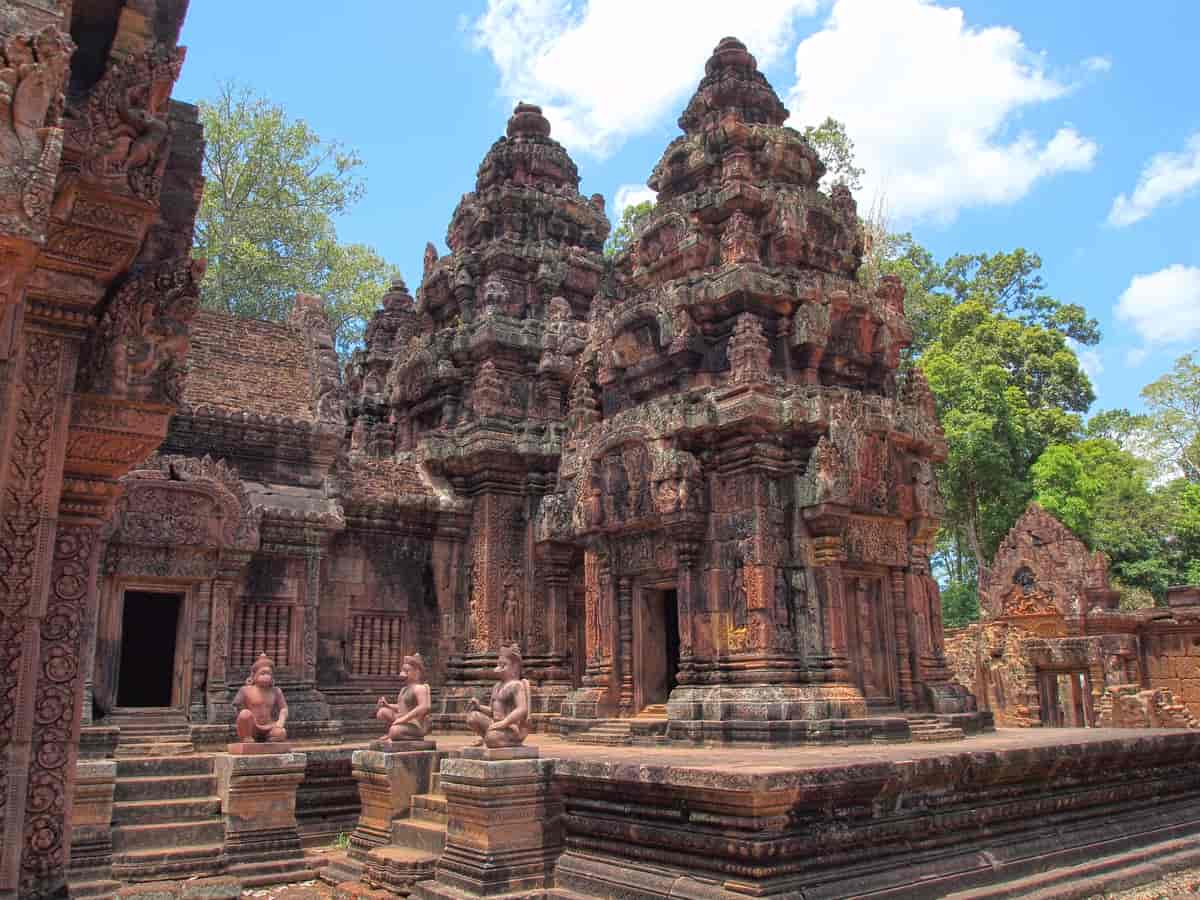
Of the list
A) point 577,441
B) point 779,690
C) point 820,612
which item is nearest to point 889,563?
point 820,612

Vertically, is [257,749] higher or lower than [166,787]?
higher

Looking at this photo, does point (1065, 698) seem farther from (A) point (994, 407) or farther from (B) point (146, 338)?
(B) point (146, 338)

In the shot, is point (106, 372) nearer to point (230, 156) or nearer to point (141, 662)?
point (141, 662)

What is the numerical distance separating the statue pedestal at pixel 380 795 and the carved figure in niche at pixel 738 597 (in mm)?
3441

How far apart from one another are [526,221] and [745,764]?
1273 cm

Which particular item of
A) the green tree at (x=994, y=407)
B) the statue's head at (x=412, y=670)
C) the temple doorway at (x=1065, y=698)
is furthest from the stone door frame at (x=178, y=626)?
the green tree at (x=994, y=407)

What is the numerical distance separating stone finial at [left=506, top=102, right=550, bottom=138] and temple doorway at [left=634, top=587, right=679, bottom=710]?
10.0 metres

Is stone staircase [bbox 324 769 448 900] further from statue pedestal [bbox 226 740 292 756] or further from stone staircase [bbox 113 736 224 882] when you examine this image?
statue pedestal [bbox 226 740 292 756]

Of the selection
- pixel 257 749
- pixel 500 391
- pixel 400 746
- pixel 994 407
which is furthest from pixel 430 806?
pixel 994 407

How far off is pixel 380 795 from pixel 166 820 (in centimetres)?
197

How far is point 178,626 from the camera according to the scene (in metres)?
11.8

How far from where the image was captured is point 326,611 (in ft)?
46.9

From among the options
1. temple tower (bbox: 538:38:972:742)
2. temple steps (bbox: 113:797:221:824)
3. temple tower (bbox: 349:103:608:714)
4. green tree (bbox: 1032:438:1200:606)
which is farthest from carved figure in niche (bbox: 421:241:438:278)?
green tree (bbox: 1032:438:1200:606)

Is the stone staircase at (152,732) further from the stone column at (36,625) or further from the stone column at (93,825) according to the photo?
the stone column at (36,625)
